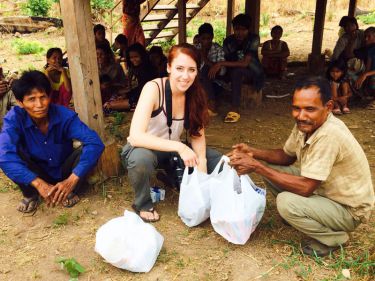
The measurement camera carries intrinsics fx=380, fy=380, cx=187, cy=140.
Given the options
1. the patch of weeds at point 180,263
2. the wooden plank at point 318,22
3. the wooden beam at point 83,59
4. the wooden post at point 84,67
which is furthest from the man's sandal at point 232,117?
the wooden plank at point 318,22

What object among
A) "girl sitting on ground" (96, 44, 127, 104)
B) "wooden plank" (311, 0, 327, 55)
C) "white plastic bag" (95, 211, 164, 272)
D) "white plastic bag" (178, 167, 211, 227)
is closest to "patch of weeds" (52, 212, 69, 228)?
"white plastic bag" (95, 211, 164, 272)

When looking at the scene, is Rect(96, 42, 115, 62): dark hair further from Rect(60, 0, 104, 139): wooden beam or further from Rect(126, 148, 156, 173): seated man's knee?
Rect(126, 148, 156, 173): seated man's knee

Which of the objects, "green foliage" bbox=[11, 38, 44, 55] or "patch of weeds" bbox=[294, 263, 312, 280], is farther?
"green foliage" bbox=[11, 38, 44, 55]

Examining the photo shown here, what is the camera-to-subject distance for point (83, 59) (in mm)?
3309

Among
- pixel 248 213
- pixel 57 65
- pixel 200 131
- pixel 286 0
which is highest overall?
pixel 286 0

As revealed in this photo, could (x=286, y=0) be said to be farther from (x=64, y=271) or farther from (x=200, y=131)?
(x=64, y=271)

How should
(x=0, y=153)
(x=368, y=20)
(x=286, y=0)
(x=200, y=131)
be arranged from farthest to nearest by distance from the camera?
(x=286, y=0), (x=368, y=20), (x=200, y=131), (x=0, y=153)

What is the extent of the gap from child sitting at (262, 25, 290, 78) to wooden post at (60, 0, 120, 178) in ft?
16.0

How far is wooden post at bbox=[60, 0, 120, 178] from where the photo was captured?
10.5ft

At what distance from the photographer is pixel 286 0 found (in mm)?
16953

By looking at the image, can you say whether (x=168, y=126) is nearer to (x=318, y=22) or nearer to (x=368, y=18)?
(x=318, y=22)

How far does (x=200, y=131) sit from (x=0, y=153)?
1606 mm

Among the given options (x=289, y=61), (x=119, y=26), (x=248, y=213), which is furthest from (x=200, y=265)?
(x=119, y=26)

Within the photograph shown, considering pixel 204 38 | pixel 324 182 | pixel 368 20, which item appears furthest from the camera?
pixel 368 20
